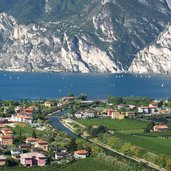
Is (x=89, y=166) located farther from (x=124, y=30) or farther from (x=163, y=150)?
(x=124, y=30)

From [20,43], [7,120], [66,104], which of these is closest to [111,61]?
[20,43]

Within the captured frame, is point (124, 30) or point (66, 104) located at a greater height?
point (124, 30)

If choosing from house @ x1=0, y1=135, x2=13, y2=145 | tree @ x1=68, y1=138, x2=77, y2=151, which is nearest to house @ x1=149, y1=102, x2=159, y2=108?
house @ x1=0, y1=135, x2=13, y2=145

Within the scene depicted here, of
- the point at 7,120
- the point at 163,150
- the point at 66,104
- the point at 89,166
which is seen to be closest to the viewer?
the point at 89,166

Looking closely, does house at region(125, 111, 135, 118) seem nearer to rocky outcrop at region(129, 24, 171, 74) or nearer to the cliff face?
rocky outcrop at region(129, 24, 171, 74)

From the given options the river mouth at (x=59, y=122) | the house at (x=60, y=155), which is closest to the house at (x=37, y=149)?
the house at (x=60, y=155)

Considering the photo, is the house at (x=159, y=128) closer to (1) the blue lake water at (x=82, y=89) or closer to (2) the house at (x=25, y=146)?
(2) the house at (x=25, y=146)
